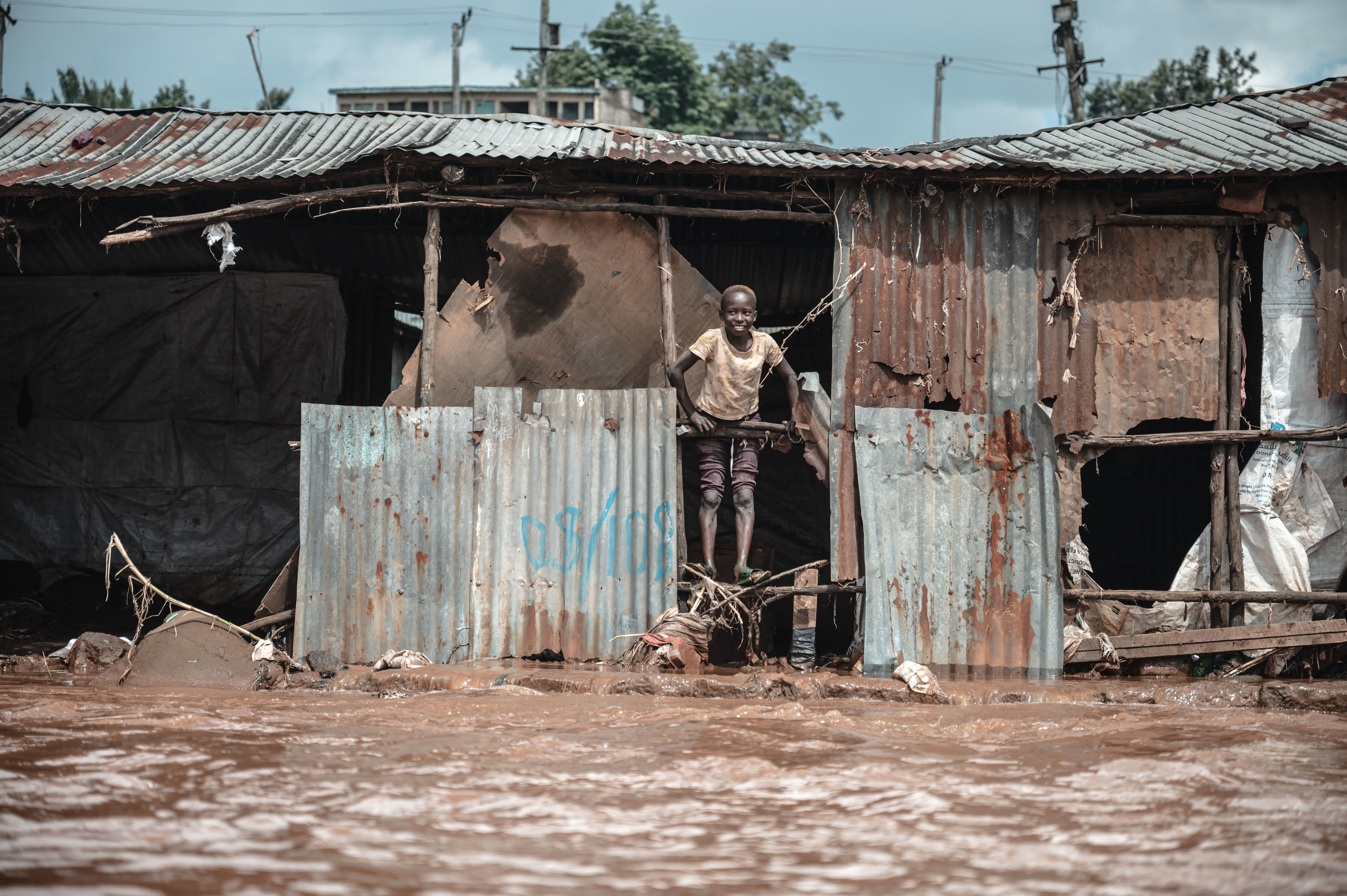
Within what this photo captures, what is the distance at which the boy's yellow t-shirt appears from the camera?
668 centimetres

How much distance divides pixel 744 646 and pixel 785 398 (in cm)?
318

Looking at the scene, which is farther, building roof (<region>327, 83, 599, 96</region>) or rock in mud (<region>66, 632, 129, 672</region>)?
building roof (<region>327, 83, 599, 96</region>)

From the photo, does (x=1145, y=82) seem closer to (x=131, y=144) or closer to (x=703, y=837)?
(x=131, y=144)

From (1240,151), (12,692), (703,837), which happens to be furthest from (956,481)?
(12,692)

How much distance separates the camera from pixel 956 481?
667 centimetres

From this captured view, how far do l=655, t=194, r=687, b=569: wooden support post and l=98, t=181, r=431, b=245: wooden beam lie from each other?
1688 mm

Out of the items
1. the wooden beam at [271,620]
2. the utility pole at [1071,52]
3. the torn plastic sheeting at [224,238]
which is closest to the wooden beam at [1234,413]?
the wooden beam at [271,620]

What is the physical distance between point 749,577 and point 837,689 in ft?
3.56

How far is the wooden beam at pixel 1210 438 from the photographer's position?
6793 millimetres

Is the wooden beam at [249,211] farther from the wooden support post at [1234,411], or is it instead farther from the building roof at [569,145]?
the wooden support post at [1234,411]

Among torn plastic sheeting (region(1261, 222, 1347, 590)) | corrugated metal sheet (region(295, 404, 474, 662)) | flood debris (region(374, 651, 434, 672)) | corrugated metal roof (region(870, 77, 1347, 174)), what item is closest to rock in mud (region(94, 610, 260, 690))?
corrugated metal sheet (region(295, 404, 474, 662))

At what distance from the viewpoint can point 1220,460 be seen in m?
6.98

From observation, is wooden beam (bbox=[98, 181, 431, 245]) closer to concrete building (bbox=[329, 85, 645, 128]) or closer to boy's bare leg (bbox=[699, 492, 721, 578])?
boy's bare leg (bbox=[699, 492, 721, 578])

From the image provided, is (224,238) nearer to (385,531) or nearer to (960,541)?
(385,531)
